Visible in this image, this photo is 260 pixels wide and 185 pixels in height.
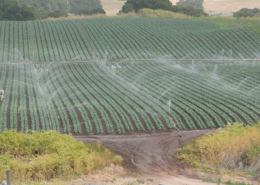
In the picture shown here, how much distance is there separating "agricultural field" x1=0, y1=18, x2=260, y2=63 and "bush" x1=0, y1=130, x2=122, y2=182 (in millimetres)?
23323

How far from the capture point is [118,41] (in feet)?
139

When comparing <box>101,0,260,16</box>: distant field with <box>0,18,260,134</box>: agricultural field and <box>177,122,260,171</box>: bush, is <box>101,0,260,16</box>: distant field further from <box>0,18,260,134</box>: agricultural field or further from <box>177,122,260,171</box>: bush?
<box>177,122,260,171</box>: bush

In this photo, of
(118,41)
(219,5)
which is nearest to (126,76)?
(118,41)

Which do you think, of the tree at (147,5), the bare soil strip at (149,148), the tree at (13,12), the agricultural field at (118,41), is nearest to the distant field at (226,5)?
the tree at (147,5)

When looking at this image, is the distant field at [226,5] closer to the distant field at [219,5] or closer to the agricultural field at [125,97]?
the distant field at [219,5]

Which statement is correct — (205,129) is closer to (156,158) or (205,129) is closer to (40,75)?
(156,158)

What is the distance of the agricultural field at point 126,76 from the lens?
61.5ft

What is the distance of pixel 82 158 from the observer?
1248cm

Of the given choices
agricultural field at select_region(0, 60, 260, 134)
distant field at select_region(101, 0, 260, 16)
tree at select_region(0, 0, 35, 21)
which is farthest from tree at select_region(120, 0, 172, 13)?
agricultural field at select_region(0, 60, 260, 134)

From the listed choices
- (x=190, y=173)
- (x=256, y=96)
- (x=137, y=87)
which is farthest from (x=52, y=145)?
(x=256, y=96)

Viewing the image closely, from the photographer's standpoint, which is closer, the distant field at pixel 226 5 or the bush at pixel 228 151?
the bush at pixel 228 151

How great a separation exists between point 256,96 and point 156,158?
1249 centimetres

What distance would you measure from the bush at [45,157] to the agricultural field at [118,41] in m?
23.3

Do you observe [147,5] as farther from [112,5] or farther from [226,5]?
[226,5]
